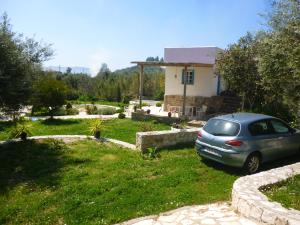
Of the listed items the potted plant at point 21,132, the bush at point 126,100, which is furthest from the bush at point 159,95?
the potted plant at point 21,132

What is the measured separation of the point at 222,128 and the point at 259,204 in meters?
3.44

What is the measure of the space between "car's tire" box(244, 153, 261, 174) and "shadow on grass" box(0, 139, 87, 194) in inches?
182

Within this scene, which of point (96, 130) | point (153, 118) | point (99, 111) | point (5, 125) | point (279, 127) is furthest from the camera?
point (99, 111)

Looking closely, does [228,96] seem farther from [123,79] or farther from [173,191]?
[123,79]

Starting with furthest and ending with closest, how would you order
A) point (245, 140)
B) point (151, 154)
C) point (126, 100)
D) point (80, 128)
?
point (126, 100) → point (80, 128) → point (151, 154) → point (245, 140)

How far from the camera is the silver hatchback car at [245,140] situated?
8398 millimetres

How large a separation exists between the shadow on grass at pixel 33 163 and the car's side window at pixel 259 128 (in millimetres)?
4902

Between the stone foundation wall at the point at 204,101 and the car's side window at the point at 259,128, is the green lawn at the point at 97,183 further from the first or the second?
the stone foundation wall at the point at 204,101

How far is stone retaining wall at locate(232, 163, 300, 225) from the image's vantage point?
518cm

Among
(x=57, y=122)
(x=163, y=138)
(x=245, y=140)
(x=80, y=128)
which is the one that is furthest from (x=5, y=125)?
(x=245, y=140)

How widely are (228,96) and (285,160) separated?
10.9 m

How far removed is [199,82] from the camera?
20.4m

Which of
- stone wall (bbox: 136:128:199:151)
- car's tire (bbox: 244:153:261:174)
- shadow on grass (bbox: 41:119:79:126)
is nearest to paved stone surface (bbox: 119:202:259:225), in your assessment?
car's tire (bbox: 244:153:261:174)

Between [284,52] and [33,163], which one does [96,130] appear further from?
[284,52]
